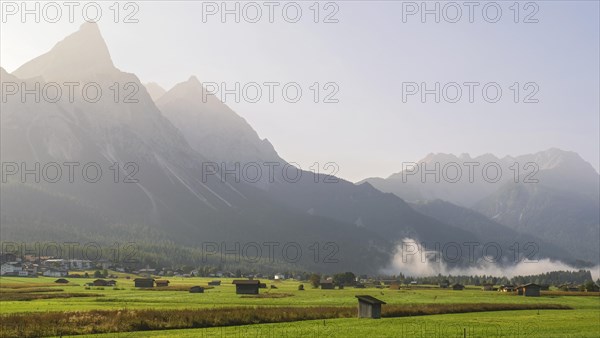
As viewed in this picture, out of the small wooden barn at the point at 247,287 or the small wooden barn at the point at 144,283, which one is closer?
the small wooden barn at the point at 247,287

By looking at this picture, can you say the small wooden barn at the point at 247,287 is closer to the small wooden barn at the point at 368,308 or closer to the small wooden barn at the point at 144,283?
Answer: the small wooden barn at the point at 144,283

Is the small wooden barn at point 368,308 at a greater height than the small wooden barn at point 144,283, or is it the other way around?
the small wooden barn at point 368,308

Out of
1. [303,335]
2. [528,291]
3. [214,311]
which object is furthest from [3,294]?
[528,291]

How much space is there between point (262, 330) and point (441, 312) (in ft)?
122

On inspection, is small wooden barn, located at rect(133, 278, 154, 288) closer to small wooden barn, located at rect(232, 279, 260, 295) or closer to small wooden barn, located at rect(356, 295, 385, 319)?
small wooden barn, located at rect(232, 279, 260, 295)

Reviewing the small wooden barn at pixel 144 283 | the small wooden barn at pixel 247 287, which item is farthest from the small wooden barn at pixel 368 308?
the small wooden barn at pixel 144 283

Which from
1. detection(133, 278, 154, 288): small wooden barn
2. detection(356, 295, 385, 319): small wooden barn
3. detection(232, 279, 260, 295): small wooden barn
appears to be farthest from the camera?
detection(133, 278, 154, 288): small wooden barn

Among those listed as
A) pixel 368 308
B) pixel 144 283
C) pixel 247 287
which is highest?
pixel 368 308

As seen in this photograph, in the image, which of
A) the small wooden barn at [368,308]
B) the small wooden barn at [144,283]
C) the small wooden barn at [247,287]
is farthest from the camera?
the small wooden barn at [144,283]

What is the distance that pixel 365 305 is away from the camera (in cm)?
7906

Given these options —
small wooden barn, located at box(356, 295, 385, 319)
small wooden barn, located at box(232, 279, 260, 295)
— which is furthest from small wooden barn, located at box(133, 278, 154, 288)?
small wooden barn, located at box(356, 295, 385, 319)

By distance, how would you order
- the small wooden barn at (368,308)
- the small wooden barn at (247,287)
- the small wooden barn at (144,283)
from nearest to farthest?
the small wooden barn at (368,308)
the small wooden barn at (247,287)
the small wooden barn at (144,283)

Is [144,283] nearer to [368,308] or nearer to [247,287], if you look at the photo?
[247,287]

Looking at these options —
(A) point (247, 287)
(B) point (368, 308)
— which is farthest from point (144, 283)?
(B) point (368, 308)
